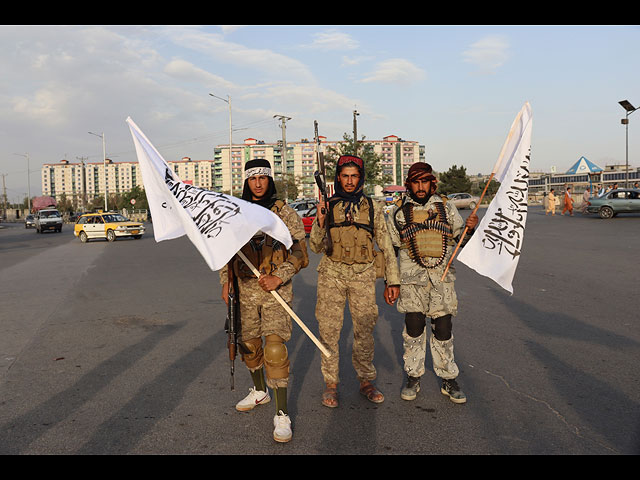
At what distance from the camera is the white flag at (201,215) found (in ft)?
11.4

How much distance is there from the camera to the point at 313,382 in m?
4.57

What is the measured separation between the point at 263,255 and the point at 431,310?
1.44m

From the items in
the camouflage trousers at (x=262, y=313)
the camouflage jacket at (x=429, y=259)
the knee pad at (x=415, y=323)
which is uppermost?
the camouflage jacket at (x=429, y=259)

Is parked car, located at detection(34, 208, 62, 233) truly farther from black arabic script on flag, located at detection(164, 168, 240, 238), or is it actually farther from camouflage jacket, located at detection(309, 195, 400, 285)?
camouflage jacket, located at detection(309, 195, 400, 285)

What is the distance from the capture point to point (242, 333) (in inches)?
151

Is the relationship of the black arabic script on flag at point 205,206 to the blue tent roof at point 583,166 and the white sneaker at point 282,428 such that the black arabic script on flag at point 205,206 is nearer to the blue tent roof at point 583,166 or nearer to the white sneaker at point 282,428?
the white sneaker at point 282,428

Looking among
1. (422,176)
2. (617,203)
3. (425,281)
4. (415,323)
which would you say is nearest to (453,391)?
(415,323)

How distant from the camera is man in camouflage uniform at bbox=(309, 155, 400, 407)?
13.3 ft

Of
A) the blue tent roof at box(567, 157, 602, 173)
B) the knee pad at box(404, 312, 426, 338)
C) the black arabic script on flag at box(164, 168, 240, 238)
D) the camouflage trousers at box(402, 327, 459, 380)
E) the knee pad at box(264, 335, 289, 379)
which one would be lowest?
the camouflage trousers at box(402, 327, 459, 380)

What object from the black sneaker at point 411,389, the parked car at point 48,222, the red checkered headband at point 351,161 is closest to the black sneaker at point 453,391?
the black sneaker at point 411,389

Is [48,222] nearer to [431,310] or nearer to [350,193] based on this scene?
[350,193]

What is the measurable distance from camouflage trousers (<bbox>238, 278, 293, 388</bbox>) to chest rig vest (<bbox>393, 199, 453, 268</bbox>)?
1090 millimetres

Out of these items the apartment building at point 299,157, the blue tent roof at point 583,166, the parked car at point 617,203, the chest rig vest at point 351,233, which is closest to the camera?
the chest rig vest at point 351,233

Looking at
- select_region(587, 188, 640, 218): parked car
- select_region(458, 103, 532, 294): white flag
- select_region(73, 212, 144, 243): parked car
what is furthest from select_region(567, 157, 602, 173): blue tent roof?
select_region(458, 103, 532, 294): white flag
